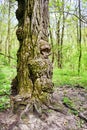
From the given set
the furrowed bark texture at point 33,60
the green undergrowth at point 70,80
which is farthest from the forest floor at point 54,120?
the green undergrowth at point 70,80

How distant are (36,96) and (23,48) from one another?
1091mm

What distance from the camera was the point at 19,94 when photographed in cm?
498

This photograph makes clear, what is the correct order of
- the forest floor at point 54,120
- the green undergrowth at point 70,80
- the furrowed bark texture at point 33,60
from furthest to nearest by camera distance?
the green undergrowth at point 70,80 → the furrowed bark texture at point 33,60 → the forest floor at point 54,120

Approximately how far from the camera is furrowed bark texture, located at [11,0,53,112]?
483 cm

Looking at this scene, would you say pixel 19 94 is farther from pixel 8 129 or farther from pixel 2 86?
pixel 2 86

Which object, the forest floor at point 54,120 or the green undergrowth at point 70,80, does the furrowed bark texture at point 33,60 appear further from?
the green undergrowth at point 70,80

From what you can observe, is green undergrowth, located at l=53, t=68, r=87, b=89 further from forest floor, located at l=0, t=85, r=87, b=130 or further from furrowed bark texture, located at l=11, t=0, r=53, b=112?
furrowed bark texture, located at l=11, t=0, r=53, b=112

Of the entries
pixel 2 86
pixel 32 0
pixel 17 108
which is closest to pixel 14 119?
pixel 17 108

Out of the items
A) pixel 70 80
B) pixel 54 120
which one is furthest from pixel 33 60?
pixel 70 80

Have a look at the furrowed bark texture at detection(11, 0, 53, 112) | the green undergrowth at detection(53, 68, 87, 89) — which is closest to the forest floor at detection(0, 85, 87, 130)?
the furrowed bark texture at detection(11, 0, 53, 112)

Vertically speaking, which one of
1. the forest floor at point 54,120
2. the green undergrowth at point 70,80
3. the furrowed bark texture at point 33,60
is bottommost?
the forest floor at point 54,120

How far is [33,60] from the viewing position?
4820mm

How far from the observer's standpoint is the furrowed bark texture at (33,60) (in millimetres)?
4828

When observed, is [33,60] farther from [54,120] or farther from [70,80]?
[70,80]
